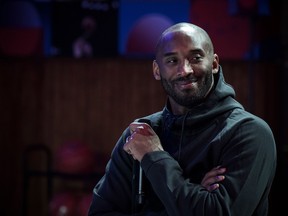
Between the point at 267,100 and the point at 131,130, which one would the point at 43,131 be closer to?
the point at 267,100

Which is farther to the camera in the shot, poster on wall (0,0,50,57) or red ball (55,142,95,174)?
poster on wall (0,0,50,57)

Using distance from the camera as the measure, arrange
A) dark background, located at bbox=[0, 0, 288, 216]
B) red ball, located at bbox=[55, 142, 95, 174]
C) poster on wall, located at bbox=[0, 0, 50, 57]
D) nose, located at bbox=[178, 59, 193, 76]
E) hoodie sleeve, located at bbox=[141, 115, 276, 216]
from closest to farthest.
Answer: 1. hoodie sleeve, located at bbox=[141, 115, 276, 216]
2. nose, located at bbox=[178, 59, 193, 76]
3. red ball, located at bbox=[55, 142, 95, 174]
4. dark background, located at bbox=[0, 0, 288, 216]
5. poster on wall, located at bbox=[0, 0, 50, 57]

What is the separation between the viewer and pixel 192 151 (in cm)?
160

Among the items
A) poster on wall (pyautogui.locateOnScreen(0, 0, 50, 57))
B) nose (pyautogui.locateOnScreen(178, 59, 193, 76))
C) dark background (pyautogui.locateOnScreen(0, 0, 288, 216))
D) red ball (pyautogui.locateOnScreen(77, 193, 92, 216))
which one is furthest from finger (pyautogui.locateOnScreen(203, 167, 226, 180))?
poster on wall (pyautogui.locateOnScreen(0, 0, 50, 57))

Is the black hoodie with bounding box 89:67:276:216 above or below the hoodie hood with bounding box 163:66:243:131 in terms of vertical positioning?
below

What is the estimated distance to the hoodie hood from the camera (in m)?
1.62

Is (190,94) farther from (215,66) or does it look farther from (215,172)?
(215,172)

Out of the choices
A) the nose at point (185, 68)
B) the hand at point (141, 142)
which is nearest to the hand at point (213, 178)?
the hand at point (141, 142)

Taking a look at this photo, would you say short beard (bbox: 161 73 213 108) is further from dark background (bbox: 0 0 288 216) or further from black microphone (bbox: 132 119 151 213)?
dark background (bbox: 0 0 288 216)

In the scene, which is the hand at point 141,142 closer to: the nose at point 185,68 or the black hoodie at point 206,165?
the black hoodie at point 206,165

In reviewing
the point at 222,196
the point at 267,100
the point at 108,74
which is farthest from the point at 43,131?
the point at 222,196

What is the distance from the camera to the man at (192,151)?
1473 millimetres

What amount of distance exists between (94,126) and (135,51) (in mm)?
701

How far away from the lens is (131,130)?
→ 172 centimetres
